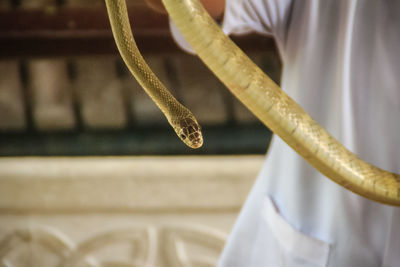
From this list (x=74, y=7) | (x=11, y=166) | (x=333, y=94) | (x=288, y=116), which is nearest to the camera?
(x=288, y=116)

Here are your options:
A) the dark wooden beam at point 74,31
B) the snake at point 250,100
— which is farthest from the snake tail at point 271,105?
the dark wooden beam at point 74,31

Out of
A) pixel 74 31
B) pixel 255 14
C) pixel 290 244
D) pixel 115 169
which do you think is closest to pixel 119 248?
pixel 115 169

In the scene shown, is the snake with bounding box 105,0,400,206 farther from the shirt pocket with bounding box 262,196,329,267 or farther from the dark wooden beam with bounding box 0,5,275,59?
the dark wooden beam with bounding box 0,5,275,59

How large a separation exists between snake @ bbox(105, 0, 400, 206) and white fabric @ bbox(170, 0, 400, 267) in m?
0.13

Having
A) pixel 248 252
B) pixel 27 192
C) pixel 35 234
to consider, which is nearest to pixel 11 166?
pixel 27 192

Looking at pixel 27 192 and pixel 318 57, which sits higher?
pixel 318 57

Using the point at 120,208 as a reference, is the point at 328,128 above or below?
above

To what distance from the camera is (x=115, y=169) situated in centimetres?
116

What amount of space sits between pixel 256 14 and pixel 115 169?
0.84 m

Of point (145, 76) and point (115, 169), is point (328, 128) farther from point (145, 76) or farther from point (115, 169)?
point (115, 169)

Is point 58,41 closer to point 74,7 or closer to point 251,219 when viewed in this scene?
point 74,7

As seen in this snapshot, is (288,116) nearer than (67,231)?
Yes

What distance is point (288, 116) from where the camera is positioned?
22cm

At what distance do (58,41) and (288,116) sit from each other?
89 cm
